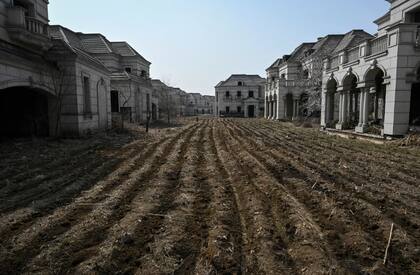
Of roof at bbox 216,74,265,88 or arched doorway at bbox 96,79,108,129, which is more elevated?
roof at bbox 216,74,265,88

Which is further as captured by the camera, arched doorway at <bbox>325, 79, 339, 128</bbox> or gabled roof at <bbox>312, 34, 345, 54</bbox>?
gabled roof at <bbox>312, 34, 345, 54</bbox>

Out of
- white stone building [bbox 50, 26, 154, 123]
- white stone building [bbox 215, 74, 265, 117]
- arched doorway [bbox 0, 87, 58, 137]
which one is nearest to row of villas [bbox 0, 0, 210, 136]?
arched doorway [bbox 0, 87, 58, 137]

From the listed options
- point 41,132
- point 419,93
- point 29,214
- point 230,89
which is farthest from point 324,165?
point 230,89

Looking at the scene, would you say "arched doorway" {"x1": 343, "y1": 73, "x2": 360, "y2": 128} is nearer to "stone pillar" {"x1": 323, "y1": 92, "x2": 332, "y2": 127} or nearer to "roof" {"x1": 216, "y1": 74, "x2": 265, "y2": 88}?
"stone pillar" {"x1": 323, "y1": 92, "x2": 332, "y2": 127}

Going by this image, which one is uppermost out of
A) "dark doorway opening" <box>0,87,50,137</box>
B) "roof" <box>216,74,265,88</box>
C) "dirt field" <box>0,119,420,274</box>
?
"roof" <box>216,74,265,88</box>

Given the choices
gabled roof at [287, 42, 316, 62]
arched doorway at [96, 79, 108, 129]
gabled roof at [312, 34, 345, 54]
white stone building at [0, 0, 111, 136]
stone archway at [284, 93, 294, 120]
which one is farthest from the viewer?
gabled roof at [287, 42, 316, 62]

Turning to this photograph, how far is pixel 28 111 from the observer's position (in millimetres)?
15070

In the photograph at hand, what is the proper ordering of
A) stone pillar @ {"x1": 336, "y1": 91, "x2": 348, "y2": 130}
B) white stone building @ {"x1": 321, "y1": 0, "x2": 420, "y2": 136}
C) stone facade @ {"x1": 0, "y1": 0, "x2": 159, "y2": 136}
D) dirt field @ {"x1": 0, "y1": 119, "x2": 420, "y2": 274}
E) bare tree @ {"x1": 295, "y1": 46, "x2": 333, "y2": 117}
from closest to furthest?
dirt field @ {"x1": 0, "y1": 119, "x2": 420, "y2": 274} → stone facade @ {"x1": 0, "y1": 0, "x2": 159, "y2": 136} → white stone building @ {"x1": 321, "y1": 0, "x2": 420, "y2": 136} → stone pillar @ {"x1": 336, "y1": 91, "x2": 348, "y2": 130} → bare tree @ {"x1": 295, "y1": 46, "x2": 333, "y2": 117}

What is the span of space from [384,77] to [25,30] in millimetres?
16800

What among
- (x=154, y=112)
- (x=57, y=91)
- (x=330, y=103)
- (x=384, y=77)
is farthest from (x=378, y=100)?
(x=154, y=112)

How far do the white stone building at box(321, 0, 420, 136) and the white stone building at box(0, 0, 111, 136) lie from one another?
15.6 metres

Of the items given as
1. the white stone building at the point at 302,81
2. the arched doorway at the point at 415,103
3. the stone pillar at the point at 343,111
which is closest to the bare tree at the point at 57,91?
the stone pillar at the point at 343,111

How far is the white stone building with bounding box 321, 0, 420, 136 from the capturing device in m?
13.0

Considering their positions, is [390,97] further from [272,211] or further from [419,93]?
[272,211]
